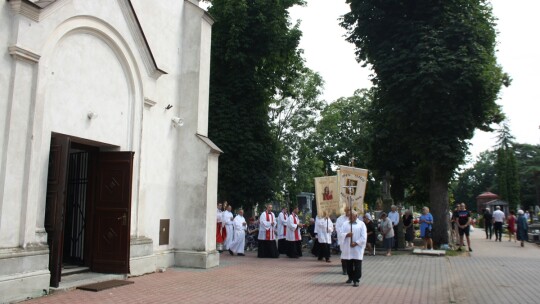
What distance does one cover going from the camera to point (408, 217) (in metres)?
21.0

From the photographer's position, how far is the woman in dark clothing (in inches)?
830

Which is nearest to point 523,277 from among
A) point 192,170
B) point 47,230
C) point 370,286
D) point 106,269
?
point 370,286

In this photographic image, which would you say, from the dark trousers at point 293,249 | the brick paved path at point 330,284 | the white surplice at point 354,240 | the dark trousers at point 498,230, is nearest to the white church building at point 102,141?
the brick paved path at point 330,284

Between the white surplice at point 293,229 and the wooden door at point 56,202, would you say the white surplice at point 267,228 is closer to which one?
the white surplice at point 293,229

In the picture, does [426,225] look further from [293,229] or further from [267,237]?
[267,237]

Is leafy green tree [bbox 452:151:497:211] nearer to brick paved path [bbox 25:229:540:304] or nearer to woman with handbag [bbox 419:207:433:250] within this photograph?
woman with handbag [bbox 419:207:433:250]

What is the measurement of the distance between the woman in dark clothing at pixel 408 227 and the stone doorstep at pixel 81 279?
14.5 meters

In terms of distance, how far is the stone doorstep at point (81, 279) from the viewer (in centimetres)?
895

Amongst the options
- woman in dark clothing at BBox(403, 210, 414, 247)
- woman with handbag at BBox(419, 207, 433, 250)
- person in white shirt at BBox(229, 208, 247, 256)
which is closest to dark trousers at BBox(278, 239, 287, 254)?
person in white shirt at BBox(229, 208, 247, 256)

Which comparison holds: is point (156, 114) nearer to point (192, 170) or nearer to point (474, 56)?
point (192, 170)

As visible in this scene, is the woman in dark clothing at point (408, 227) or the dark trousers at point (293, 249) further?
the woman in dark clothing at point (408, 227)

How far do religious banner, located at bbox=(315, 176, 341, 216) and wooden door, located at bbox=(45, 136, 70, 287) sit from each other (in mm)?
8709

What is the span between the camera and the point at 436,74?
18.2 m

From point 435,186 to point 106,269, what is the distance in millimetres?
15135
